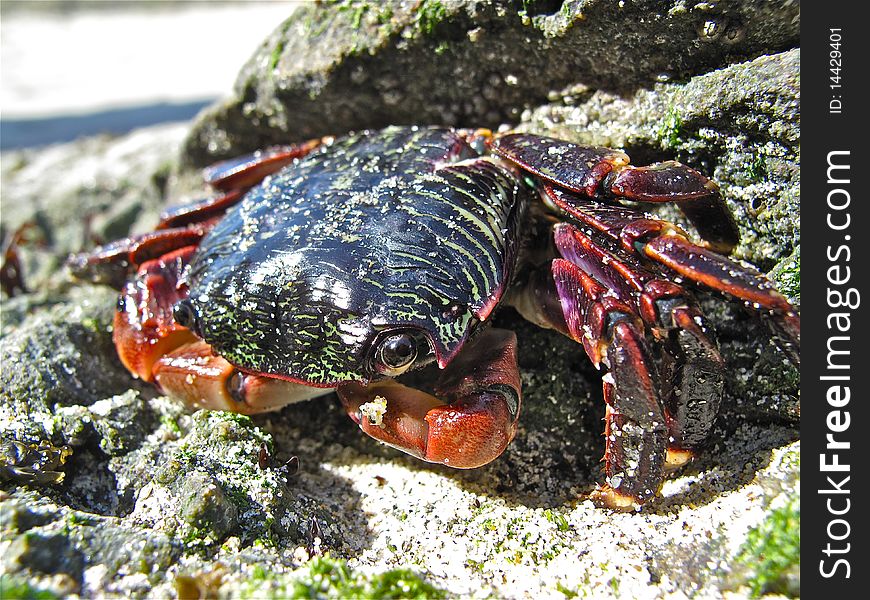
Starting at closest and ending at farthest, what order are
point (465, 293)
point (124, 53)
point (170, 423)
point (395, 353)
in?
1. point (395, 353)
2. point (465, 293)
3. point (170, 423)
4. point (124, 53)

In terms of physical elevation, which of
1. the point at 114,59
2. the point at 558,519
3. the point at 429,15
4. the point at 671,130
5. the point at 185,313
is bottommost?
the point at 558,519

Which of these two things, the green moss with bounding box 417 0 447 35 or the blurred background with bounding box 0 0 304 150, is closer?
the green moss with bounding box 417 0 447 35

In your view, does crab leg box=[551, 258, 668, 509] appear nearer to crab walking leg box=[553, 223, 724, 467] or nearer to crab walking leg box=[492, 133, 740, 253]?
crab walking leg box=[553, 223, 724, 467]

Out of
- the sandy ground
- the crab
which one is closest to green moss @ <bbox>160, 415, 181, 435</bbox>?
the crab

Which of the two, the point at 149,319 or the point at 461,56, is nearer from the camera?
the point at 149,319

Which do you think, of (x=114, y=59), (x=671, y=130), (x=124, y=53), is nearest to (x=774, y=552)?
(x=671, y=130)

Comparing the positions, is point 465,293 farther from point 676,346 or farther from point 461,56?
point 461,56
